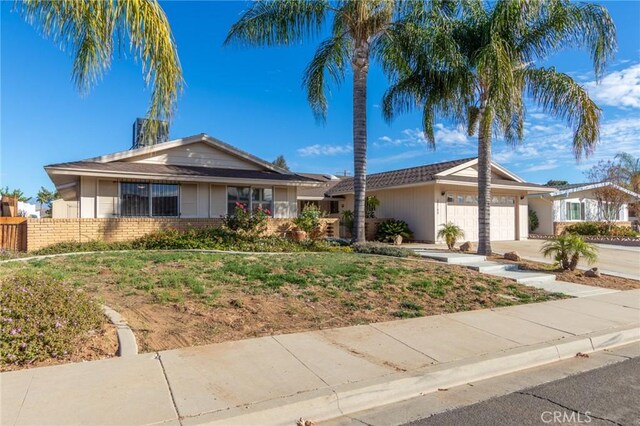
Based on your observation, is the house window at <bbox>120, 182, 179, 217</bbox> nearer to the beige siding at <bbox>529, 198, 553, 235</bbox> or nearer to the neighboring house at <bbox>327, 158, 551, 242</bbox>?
the neighboring house at <bbox>327, 158, 551, 242</bbox>

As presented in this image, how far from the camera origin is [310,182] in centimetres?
1877

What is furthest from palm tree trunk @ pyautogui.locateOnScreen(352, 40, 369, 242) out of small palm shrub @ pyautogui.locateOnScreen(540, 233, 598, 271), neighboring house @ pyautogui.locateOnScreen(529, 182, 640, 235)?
neighboring house @ pyautogui.locateOnScreen(529, 182, 640, 235)

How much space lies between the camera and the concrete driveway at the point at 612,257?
12.8 metres

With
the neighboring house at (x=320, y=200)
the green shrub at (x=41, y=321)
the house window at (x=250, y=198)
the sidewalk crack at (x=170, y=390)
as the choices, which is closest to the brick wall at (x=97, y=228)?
the house window at (x=250, y=198)

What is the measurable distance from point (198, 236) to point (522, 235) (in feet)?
55.7

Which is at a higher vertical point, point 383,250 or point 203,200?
point 203,200

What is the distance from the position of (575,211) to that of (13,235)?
31.0 meters

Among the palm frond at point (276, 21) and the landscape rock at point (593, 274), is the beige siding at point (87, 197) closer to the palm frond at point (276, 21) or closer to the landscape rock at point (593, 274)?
the palm frond at point (276, 21)

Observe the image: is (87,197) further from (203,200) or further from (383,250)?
(383,250)

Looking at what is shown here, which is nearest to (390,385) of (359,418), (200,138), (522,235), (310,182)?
(359,418)

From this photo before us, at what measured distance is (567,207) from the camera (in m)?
27.6

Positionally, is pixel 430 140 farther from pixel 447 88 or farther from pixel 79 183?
pixel 79 183

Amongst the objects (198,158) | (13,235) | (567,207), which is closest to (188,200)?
(198,158)

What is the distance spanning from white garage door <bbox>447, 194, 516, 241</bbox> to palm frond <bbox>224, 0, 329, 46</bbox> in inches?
413
